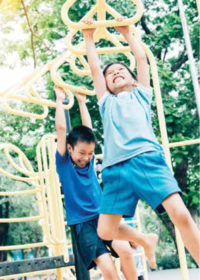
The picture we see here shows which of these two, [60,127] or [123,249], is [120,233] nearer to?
[123,249]

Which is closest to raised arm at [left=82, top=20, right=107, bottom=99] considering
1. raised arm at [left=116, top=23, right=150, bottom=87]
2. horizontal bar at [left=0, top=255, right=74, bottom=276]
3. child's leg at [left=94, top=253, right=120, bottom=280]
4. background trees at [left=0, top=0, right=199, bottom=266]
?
raised arm at [left=116, top=23, right=150, bottom=87]

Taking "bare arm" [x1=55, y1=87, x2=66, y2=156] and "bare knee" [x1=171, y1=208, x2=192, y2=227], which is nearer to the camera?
"bare knee" [x1=171, y1=208, x2=192, y2=227]

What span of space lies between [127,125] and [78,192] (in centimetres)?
68

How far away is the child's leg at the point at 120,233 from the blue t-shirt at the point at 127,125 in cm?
24

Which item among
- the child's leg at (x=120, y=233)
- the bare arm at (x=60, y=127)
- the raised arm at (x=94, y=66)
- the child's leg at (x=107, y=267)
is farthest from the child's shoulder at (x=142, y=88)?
the child's leg at (x=107, y=267)

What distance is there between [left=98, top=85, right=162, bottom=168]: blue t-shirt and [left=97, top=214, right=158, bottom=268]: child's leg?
241 millimetres

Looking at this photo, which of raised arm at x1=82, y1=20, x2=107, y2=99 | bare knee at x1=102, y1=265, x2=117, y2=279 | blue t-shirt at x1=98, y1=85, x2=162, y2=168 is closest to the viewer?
blue t-shirt at x1=98, y1=85, x2=162, y2=168

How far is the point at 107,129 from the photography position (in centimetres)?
189

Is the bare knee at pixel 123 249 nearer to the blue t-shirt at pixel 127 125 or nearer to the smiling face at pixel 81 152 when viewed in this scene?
the smiling face at pixel 81 152

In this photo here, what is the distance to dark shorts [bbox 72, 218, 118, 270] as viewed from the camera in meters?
2.21

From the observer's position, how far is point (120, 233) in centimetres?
193

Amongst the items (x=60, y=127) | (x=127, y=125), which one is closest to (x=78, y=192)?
(x=60, y=127)

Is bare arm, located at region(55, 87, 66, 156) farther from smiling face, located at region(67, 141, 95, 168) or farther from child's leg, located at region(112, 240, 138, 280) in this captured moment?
child's leg, located at region(112, 240, 138, 280)

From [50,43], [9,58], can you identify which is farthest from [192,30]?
[9,58]
